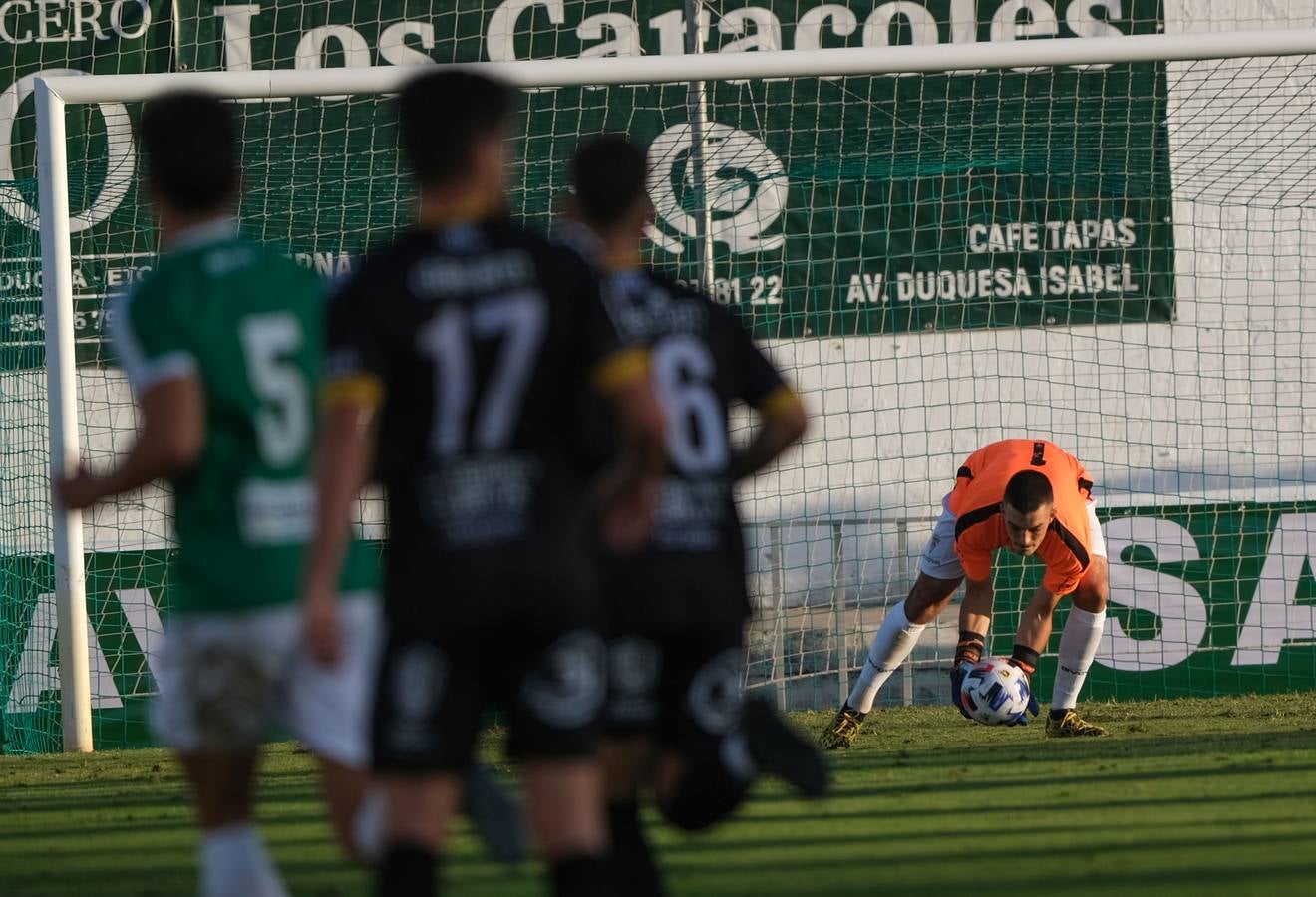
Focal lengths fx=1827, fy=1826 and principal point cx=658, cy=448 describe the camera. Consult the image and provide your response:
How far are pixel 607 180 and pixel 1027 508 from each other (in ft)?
15.4

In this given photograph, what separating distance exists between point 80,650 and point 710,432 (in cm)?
632

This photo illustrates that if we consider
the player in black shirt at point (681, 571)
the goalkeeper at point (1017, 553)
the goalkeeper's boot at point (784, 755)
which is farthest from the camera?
the goalkeeper at point (1017, 553)

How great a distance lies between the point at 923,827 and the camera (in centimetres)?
580

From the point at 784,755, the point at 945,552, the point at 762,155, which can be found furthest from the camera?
the point at 762,155

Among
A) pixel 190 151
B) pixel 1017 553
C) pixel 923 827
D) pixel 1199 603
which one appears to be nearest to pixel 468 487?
pixel 190 151

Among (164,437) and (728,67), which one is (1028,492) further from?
(164,437)

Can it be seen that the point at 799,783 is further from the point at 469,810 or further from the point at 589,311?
the point at 589,311

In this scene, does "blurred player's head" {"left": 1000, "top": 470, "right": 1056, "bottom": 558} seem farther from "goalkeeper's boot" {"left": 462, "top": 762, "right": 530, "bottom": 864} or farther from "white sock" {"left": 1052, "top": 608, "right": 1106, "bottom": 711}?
"goalkeeper's boot" {"left": 462, "top": 762, "right": 530, "bottom": 864}

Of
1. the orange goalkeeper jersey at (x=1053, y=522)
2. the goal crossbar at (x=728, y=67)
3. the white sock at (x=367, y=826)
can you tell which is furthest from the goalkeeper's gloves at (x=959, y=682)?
the white sock at (x=367, y=826)

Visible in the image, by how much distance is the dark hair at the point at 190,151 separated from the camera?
345 cm

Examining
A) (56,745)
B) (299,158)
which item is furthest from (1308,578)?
(56,745)

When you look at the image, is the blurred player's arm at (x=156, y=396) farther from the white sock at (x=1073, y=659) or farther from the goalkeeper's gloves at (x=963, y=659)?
the white sock at (x=1073, y=659)

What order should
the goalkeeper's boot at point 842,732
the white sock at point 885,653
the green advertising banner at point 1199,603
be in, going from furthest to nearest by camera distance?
1. the green advertising banner at point 1199,603
2. the white sock at point 885,653
3. the goalkeeper's boot at point 842,732

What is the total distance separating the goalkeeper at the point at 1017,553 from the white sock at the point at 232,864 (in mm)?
5366
